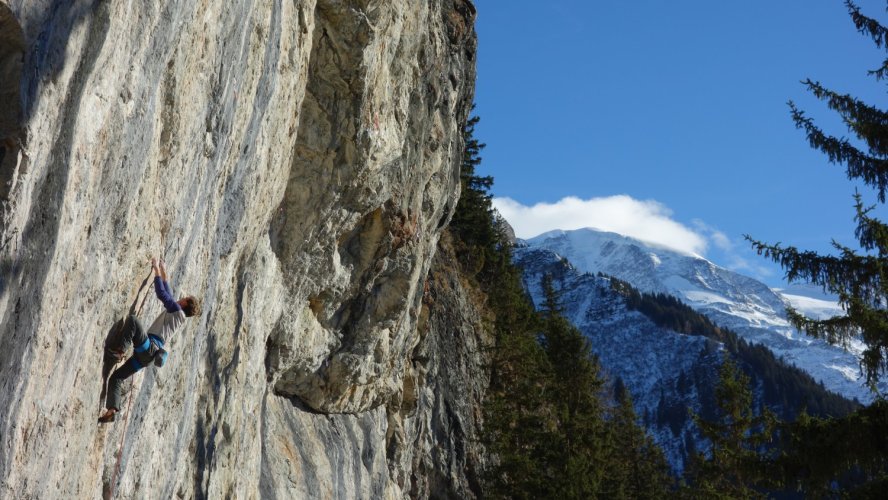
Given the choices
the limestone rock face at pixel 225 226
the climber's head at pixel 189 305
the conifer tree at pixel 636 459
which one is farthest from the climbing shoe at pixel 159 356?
the conifer tree at pixel 636 459

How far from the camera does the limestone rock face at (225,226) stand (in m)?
6.20

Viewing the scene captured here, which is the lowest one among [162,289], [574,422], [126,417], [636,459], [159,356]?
[636,459]

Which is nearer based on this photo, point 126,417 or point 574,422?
point 126,417

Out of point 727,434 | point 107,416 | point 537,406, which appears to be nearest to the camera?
point 107,416

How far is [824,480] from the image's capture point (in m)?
11.8

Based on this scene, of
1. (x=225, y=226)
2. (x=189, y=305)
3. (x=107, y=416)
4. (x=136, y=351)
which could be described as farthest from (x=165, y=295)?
(x=225, y=226)

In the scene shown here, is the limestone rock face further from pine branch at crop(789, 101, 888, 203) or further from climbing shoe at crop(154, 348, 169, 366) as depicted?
pine branch at crop(789, 101, 888, 203)

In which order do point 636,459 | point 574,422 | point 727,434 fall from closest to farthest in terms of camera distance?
point 574,422 < point 727,434 < point 636,459

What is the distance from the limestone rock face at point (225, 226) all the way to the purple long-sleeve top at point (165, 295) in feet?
0.74

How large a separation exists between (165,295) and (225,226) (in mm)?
2546

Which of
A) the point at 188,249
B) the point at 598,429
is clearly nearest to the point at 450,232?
the point at 598,429

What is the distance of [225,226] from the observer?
417 inches

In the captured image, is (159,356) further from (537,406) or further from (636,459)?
(636,459)

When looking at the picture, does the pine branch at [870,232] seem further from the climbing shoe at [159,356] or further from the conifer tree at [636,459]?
the conifer tree at [636,459]
